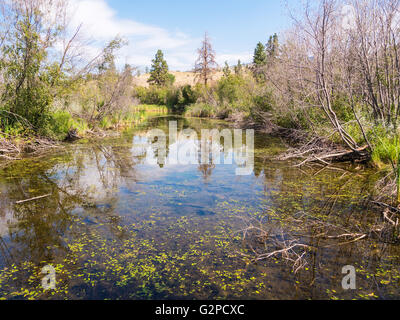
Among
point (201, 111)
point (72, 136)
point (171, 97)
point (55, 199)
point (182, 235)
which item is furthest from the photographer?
point (171, 97)

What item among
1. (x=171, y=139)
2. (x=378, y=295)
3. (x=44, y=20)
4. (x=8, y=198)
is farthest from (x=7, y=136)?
(x=378, y=295)

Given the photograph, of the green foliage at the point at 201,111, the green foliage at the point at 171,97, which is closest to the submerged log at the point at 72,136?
the green foliage at the point at 201,111

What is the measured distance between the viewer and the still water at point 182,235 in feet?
9.51

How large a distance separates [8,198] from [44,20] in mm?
7730

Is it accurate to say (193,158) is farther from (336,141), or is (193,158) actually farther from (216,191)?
(336,141)

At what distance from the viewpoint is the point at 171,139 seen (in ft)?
47.7

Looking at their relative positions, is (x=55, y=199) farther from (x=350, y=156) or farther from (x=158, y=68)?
(x=158, y=68)

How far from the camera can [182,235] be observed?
4027mm

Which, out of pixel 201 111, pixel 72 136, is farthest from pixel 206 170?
pixel 201 111

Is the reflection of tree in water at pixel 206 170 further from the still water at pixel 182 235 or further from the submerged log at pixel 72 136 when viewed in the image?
the submerged log at pixel 72 136

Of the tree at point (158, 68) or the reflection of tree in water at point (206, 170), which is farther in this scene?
the tree at point (158, 68)

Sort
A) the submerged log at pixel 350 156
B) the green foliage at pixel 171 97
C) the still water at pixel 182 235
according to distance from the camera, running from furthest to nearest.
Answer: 1. the green foliage at pixel 171 97
2. the submerged log at pixel 350 156
3. the still water at pixel 182 235

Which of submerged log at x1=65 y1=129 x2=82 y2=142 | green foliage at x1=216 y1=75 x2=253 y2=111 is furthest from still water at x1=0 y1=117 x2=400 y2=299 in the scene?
green foliage at x1=216 y1=75 x2=253 y2=111
